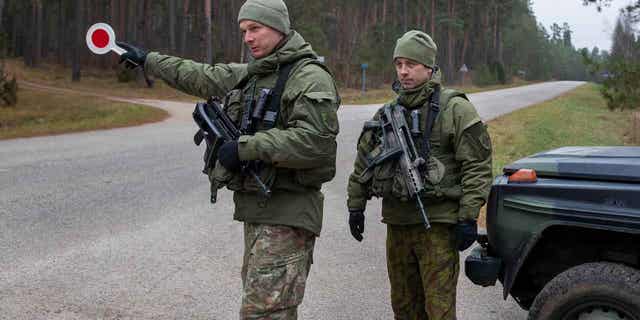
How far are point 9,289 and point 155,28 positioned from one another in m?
59.3

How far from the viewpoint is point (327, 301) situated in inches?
198

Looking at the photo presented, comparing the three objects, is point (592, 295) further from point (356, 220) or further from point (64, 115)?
point (64, 115)

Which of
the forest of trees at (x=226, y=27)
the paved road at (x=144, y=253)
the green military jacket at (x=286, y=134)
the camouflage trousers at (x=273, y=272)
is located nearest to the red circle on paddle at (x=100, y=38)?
the green military jacket at (x=286, y=134)

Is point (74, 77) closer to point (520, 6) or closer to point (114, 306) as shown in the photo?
point (114, 306)

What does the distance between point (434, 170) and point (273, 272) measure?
1.04 metres

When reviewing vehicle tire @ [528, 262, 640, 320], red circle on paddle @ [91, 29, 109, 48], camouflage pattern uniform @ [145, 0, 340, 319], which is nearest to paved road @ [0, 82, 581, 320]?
vehicle tire @ [528, 262, 640, 320]

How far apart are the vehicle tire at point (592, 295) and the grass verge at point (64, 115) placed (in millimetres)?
14887

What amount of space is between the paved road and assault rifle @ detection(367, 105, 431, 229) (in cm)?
156

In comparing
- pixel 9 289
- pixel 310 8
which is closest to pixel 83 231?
pixel 9 289

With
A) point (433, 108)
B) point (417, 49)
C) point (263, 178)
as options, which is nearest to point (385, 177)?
point (433, 108)

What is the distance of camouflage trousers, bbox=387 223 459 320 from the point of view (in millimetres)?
3490

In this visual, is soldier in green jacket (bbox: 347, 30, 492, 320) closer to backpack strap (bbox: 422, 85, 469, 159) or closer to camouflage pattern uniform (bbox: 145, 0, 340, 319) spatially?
backpack strap (bbox: 422, 85, 469, 159)

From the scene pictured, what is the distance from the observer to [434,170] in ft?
11.5

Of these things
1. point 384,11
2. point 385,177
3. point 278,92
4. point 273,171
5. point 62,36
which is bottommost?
point 385,177
